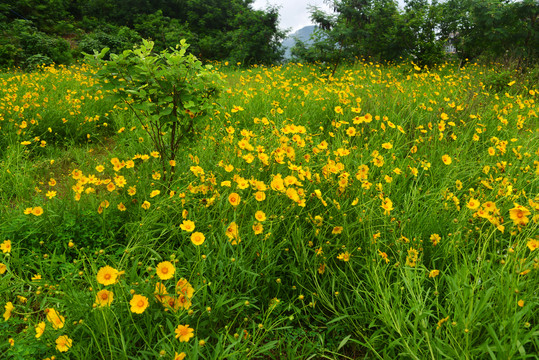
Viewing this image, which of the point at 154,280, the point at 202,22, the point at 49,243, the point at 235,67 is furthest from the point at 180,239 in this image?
the point at 202,22

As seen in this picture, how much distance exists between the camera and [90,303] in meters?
1.20

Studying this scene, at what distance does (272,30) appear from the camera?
437 inches

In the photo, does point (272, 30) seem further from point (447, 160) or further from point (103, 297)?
point (103, 297)

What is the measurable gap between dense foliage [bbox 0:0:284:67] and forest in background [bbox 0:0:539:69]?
3 cm

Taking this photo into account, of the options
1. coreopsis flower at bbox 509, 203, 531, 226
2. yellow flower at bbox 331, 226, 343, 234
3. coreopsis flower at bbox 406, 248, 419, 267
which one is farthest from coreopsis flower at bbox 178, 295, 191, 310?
coreopsis flower at bbox 509, 203, 531, 226

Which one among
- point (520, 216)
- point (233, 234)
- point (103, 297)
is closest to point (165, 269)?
point (103, 297)

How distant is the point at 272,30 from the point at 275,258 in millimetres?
11094

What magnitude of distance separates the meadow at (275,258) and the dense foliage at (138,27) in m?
8.57

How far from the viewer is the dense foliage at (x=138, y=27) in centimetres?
926

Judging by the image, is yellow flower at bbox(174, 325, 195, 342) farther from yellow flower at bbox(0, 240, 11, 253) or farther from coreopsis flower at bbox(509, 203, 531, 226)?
coreopsis flower at bbox(509, 203, 531, 226)

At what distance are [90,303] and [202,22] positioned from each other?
13.6 meters

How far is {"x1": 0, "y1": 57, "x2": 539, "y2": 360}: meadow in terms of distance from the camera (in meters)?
1.12

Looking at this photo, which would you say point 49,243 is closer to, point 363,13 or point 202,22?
point 363,13

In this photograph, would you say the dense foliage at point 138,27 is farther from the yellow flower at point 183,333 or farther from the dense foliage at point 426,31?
the yellow flower at point 183,333
